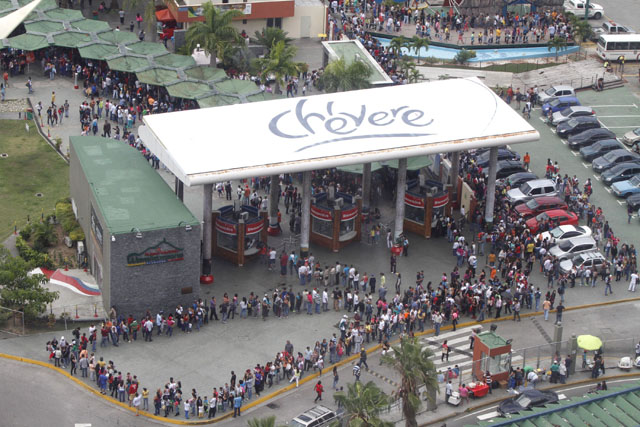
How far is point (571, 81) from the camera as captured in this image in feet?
336

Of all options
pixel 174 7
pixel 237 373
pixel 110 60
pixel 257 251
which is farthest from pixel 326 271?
pixel 174 7

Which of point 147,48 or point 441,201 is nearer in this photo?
point 441,201

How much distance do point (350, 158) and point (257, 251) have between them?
8.06 meters

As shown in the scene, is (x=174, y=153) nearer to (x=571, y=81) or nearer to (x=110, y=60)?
(x=110, y=60)

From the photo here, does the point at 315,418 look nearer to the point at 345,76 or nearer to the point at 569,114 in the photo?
the point at 345,76

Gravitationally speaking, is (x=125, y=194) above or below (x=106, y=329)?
above

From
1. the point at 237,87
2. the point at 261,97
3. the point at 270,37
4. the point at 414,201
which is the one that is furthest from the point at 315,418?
the point at 270,37

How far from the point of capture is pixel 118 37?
97812 millimetres

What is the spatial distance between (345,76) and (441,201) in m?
14.2

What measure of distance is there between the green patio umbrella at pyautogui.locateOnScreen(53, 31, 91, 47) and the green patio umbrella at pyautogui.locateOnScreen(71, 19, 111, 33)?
3.63 ft

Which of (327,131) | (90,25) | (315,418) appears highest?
(327,131)

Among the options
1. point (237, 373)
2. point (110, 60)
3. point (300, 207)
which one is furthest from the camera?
point (110, 60)

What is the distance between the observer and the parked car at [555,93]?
97.4 meters

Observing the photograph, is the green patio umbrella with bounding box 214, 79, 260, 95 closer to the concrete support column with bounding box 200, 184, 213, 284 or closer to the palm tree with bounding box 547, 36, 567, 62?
the concrete support column with bounding box 200, 184, 213, 284
